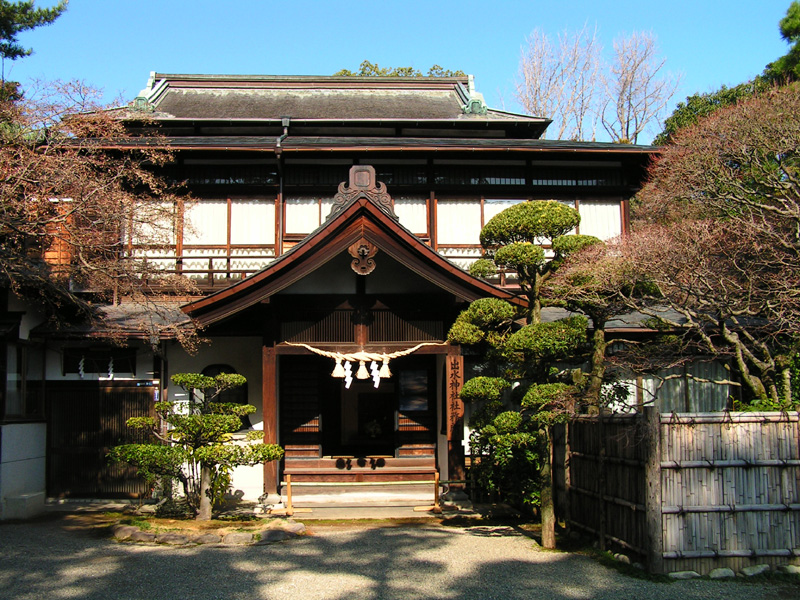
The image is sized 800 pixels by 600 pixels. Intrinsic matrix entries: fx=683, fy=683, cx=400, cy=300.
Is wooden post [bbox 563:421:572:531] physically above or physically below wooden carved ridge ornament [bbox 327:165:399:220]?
below

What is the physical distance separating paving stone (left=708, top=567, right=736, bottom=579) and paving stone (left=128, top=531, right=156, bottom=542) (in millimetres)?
8175

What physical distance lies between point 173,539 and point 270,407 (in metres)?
3.43

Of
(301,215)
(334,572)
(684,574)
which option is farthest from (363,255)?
(684,574)

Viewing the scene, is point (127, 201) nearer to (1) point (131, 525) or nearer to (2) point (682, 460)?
(1) point (131, 525)

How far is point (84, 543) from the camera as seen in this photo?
1084 centimetres

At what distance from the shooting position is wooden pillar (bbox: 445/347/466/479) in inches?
543

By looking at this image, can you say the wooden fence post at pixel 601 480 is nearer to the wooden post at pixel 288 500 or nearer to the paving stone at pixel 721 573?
the paving stone at pixel 721 573

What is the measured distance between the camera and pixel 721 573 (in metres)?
8.59

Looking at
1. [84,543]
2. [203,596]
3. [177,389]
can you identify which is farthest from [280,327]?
[203,596]

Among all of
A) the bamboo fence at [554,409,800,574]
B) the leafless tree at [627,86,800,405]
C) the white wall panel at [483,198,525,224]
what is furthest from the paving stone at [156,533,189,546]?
the white wall panel at [483,198,525,224]

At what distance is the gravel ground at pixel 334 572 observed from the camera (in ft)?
26.9

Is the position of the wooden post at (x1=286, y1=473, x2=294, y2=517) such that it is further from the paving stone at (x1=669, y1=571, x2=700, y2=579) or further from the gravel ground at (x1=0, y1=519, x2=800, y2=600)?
the paving stone at (x1=669, y1=571, x2=700, y2=579)

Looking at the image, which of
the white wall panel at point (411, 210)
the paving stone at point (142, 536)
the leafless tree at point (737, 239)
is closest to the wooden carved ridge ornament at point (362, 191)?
the white wall panel at point (411, 210)

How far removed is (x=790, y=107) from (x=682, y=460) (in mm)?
13600
